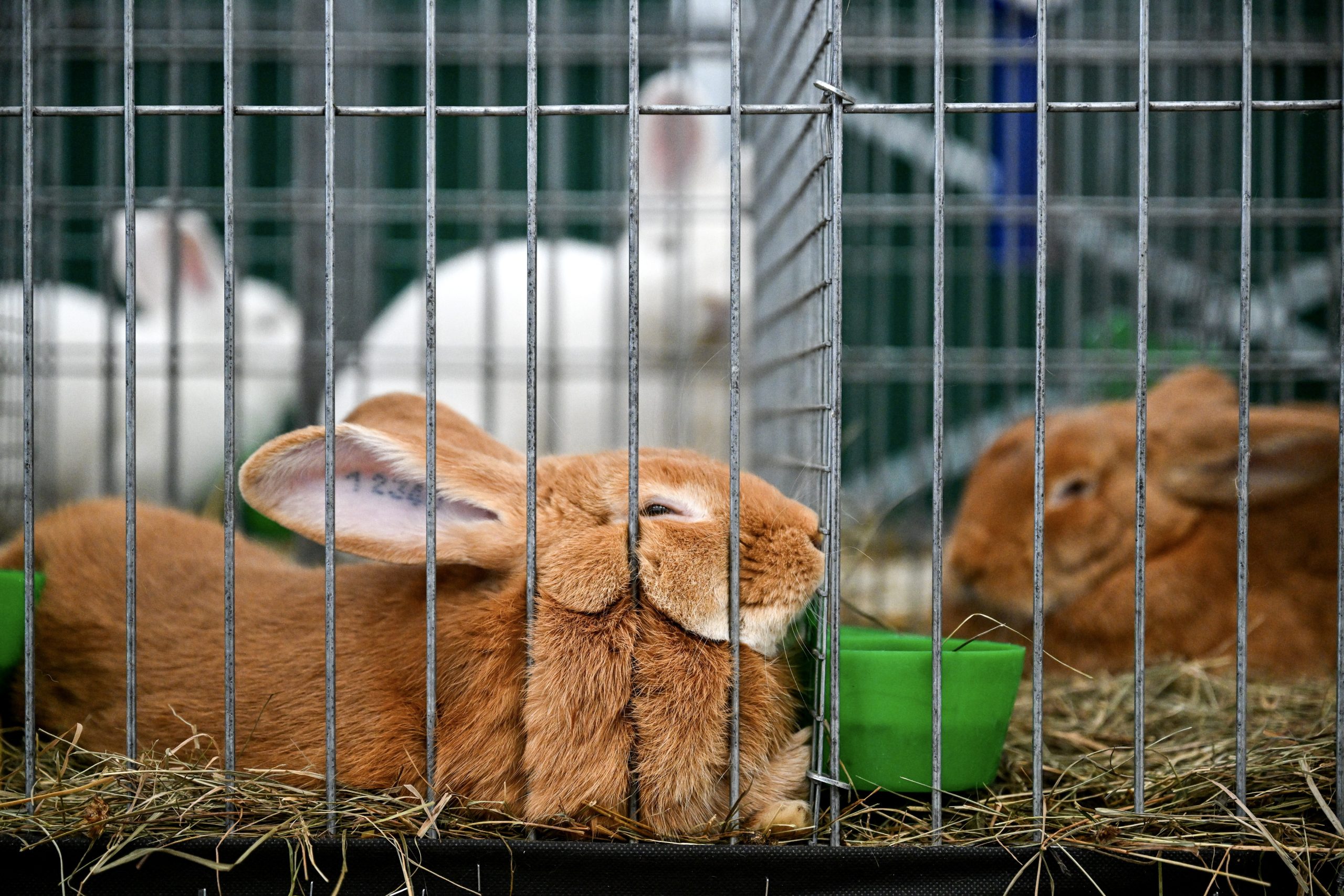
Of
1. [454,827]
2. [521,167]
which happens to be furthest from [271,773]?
[521,167]

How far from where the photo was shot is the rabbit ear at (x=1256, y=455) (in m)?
2.37

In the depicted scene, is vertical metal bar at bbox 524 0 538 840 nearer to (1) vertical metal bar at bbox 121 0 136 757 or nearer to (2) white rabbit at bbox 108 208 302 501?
(1) vertical metal bar at bbox 121 0 136 757

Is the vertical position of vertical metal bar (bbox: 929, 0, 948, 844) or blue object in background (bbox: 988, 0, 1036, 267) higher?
blue object in background (bbox: 988, 0, 1036, 267)

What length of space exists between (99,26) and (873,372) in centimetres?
302

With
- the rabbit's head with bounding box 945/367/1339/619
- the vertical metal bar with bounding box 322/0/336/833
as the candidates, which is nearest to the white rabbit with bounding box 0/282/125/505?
the vertical metal bar with bounding box 322/0/336/833

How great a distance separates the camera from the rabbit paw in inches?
56.5

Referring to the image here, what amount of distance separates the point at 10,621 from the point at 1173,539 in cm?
235

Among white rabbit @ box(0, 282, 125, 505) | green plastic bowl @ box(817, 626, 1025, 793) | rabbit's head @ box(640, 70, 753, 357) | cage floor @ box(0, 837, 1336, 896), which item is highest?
rabbit's head @ box(640, 70, 753, 357)

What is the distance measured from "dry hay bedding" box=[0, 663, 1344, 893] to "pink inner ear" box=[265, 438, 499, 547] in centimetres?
34

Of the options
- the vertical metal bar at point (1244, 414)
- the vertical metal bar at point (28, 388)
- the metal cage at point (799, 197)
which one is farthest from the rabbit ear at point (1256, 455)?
the vertical metal bar at point (28, 388)

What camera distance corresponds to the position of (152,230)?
5121 mm

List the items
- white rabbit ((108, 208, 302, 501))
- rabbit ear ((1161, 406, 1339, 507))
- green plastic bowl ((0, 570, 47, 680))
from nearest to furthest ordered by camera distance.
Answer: green plastic bowl ((0, 570, 47, 680)) < rabbit ear ((1161, 406, 1339, 507)) < white rabbit ((108, 208, 302, 501))

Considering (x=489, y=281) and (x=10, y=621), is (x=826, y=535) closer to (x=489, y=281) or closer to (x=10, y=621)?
(x=10, y=621)

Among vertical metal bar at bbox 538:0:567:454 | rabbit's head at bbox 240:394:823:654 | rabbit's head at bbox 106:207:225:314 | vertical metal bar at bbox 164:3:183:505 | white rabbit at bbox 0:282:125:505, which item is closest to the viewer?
rabbit's head at bbox 240:394:823:654
